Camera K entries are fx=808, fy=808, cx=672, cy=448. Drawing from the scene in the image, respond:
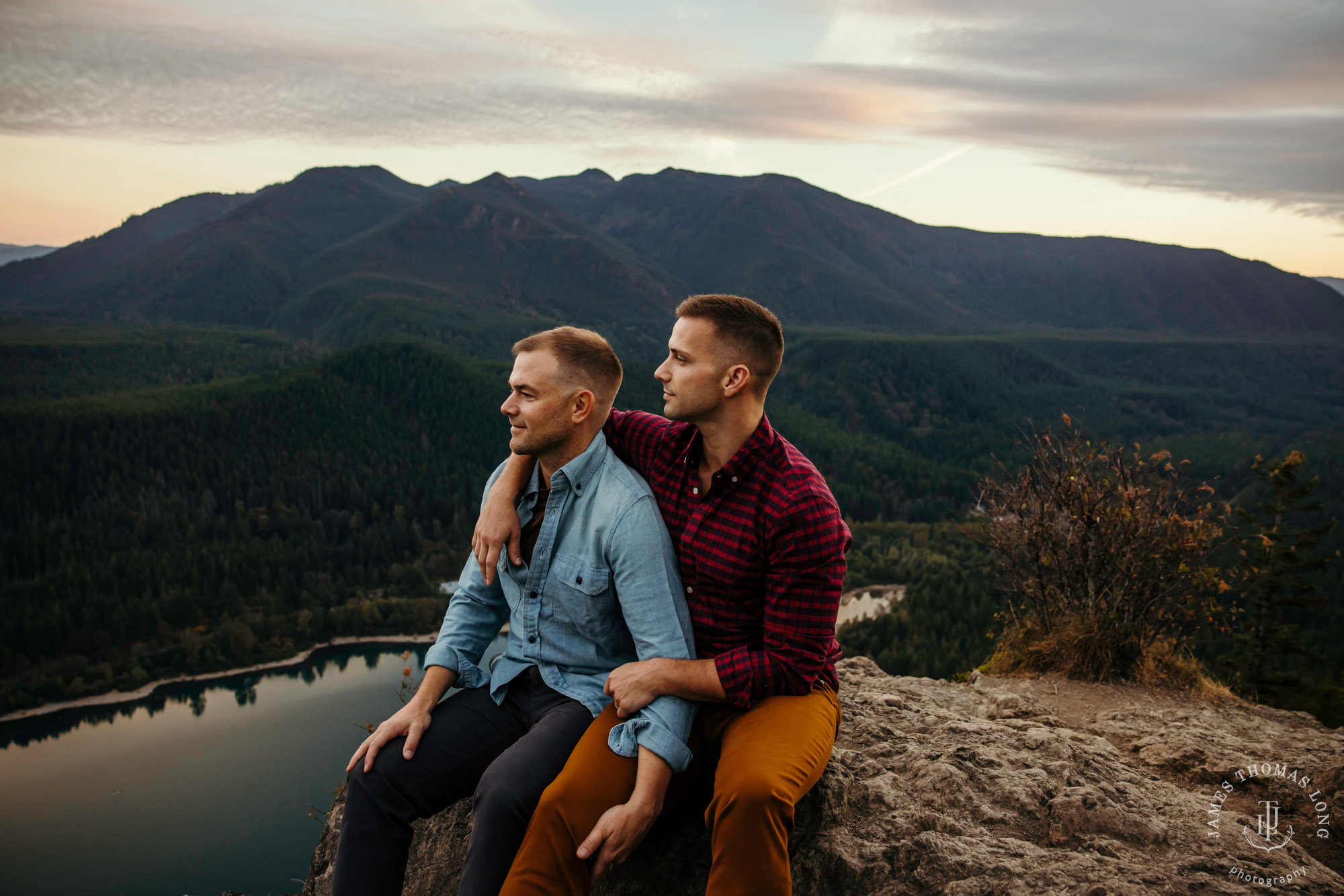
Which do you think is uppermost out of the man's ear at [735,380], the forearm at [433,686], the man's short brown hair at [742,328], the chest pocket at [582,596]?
the man's short brown hair at [742,328]

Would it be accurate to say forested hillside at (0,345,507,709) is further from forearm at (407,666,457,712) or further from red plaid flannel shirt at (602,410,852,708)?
red plaid flannel shirt at (602,410,852,708)

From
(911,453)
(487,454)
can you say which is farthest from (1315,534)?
(911,453)

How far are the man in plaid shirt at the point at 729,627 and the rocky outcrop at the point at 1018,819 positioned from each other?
648 mm

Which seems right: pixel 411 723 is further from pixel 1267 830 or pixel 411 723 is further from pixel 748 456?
pixel 1267 830

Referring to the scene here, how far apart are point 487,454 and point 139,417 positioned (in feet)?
168

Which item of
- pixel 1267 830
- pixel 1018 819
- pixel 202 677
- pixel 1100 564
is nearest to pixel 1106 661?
pixel 1100 564

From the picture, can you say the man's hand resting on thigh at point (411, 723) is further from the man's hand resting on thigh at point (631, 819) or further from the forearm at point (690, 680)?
the forearm at point (690, 680)

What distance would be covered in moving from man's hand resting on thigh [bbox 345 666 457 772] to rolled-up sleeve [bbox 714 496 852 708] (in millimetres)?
1557

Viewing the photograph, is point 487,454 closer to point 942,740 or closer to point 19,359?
point 19,359

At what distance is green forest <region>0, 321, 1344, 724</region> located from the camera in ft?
238

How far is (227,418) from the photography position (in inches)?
4879

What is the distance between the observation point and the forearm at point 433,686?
4141 mm

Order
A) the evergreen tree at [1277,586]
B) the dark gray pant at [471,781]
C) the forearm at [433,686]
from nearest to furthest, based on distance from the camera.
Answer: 1. the dark gray pant at [471,781]
2. the forearm at [433,686]
3. the evergreen tree at [1277,586]

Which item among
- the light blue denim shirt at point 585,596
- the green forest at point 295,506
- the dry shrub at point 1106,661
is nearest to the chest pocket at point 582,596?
the light blue denim shirt at point 585,596
